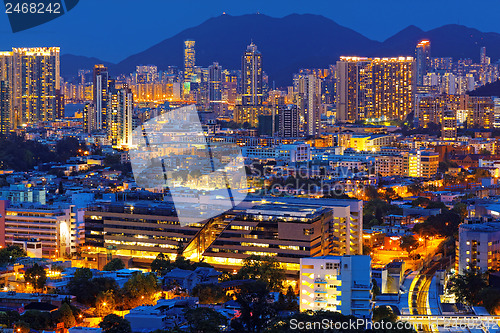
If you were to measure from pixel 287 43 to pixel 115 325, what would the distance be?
2128 inches

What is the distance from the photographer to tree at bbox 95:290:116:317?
8945 millimetres

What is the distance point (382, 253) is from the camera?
41.9 feet

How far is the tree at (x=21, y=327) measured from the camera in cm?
783

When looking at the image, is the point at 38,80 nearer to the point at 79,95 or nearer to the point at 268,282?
the point at 79,95

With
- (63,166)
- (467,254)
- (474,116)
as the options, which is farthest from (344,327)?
(474,116)

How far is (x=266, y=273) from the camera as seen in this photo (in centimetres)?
991

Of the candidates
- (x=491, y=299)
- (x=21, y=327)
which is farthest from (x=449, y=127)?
(x=21, y=327)

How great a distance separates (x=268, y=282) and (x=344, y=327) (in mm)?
2440

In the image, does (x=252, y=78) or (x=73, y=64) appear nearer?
(x=252, y=78)

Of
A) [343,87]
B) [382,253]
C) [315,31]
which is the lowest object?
[382,253]

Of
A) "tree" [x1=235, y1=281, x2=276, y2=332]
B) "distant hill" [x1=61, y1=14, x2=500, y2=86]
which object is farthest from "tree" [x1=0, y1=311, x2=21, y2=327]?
"distant hill" [x1=61, y1=14, x2=500, y2=86]

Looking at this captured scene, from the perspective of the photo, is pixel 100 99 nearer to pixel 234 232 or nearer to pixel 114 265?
pixel 114 265

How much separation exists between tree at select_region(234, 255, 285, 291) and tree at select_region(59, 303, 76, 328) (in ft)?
6.85

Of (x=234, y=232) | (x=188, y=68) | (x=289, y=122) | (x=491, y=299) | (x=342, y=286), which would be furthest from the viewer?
(x=188, y=68)
